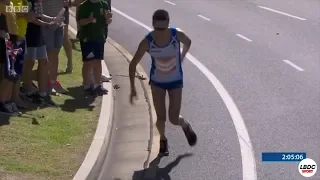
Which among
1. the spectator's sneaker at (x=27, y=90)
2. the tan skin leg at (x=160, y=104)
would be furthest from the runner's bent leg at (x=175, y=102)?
the spectator's sneaker at (x=27, y=90)

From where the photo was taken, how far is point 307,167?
9.65 m

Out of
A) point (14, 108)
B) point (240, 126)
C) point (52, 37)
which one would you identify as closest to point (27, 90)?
point (52, 37)

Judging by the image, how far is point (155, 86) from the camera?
33.7ft

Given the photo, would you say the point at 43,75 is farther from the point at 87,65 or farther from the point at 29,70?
the point at 87,65

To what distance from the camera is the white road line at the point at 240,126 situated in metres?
9.66

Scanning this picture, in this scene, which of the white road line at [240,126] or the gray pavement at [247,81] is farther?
the gray pavement at [247,81]

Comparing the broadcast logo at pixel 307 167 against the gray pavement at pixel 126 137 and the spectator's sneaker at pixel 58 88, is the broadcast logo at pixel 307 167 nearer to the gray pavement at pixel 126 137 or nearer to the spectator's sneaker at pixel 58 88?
the gray pavement at pixel 126 137

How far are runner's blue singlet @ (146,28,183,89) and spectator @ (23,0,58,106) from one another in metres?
2.37

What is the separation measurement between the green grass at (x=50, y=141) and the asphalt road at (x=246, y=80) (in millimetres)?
1184

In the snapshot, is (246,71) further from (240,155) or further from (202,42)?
(240,155)

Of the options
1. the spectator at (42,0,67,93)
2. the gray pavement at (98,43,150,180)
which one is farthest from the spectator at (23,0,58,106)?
the gray pavement at (98,43,150,180)

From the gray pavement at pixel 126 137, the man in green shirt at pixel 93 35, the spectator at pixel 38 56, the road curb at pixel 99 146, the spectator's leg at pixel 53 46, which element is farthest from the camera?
the man in green shirt at pixel 93 35

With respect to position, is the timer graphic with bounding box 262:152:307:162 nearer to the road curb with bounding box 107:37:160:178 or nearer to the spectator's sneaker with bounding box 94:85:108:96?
the road curb with bounding box 107:37:160:178

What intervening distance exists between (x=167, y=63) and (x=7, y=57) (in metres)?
2.29
